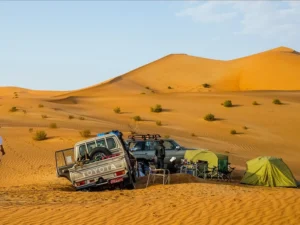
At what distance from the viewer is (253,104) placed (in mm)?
50781

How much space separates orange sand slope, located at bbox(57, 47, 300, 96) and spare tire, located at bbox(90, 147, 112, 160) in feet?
203

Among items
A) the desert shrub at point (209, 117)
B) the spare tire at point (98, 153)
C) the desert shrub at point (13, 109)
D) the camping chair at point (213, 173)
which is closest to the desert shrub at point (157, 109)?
the desert shrub at point (209, 117)

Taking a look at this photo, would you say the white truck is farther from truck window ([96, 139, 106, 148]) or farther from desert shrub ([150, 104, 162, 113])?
desert shrub ([150, 104, 162, 113])

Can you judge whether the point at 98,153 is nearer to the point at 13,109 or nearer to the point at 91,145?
the point at 91,145

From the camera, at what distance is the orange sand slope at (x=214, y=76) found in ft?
279

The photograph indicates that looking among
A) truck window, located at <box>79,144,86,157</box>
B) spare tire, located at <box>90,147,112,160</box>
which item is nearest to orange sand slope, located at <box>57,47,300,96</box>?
truck window, located at <box>79,144,86,157</box>

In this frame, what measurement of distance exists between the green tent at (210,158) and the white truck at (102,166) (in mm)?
5079

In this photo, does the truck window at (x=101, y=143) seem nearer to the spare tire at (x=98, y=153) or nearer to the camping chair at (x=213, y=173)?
the spare tire at (x=98, y=153)

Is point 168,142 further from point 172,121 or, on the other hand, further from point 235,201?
point 172,121

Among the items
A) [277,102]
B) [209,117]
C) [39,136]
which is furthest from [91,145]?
[277,102]

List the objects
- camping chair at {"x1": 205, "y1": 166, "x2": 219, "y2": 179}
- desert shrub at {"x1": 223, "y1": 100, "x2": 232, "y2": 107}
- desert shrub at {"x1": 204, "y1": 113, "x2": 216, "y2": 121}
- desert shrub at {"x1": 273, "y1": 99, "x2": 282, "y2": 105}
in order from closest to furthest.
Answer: camping chair at {"x1": 205, "y1": 166, "x2": 219, "y2": 179}, desert shrub at {"x1": 204, "y1": 113, "x2": 216, "y2": 121}, desert shrub at {"x1": 223, "y1": 100, "x2": 232, "y2": 107}, desert shrub at {"x1": 273, "y1": 99, "x2": 282, "y2": 105}

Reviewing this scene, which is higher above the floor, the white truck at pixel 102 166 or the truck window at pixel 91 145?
the truck window at pixel 91 145

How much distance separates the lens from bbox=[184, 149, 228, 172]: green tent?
1988 centimetres

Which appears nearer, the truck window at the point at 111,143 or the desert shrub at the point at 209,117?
the truck window at the point at 111,143
